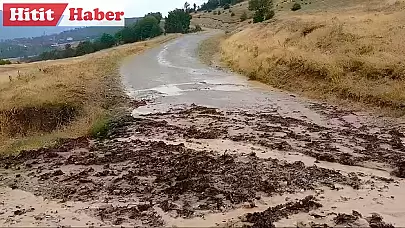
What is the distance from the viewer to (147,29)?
4279 inches

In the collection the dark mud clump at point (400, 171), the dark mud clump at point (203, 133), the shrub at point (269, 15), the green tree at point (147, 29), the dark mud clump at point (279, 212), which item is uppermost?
the shrub at point (269, 15)

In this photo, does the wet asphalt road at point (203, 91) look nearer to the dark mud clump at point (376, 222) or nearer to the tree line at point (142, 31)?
the dark mud clump at point (376, 222)

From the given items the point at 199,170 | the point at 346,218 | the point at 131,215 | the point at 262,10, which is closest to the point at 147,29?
the point at 262,10

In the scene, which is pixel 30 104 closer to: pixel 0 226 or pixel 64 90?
pixel 64 90

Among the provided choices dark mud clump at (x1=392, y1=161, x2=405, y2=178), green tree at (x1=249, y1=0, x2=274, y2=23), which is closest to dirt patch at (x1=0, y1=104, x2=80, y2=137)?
dark mud clump at (x1=392, y1=161, x2=405, y2=178)

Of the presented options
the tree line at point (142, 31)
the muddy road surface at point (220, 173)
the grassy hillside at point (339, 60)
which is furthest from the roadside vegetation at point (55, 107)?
the tree line at point (142, 31)

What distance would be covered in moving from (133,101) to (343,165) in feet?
36.8

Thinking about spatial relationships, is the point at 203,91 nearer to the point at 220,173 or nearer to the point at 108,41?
the point at 220,173

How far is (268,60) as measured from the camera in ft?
92.3

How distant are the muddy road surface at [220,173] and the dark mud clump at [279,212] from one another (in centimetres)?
2

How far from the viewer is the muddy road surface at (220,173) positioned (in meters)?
8.94

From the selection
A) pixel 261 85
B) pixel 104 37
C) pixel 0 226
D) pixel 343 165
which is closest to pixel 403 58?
pixel 261 85

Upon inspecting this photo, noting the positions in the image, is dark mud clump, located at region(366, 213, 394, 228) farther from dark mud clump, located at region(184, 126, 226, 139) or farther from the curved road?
dark mud clump, located at region(184, 126, 226, 139)

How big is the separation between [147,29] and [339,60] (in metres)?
88.6
